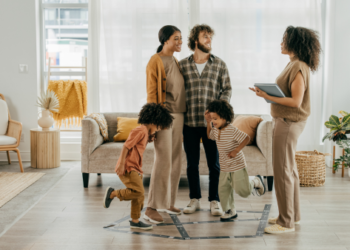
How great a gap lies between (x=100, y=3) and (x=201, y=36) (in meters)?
2.48

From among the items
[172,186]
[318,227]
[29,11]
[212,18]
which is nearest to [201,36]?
[172,186]

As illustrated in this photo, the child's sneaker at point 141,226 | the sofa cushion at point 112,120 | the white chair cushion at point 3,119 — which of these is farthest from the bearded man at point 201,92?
the white chair cushion at point 3,119

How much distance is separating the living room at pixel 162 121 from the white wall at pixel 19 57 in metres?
0.01

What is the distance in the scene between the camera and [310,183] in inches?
137

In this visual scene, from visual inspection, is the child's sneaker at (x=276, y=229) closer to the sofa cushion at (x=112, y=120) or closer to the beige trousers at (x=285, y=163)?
the beige trousers at (x=285, y=163)

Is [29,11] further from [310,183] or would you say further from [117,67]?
[310,183]

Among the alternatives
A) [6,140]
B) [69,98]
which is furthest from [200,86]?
[69,98]

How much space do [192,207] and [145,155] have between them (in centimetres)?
92

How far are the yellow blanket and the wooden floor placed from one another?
1608 mm

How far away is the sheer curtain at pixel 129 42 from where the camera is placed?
4.49m

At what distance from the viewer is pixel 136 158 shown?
7.29 feet

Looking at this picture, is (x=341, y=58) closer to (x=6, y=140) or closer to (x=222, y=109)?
(x=222, y=109)

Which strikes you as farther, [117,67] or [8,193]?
[117,67]

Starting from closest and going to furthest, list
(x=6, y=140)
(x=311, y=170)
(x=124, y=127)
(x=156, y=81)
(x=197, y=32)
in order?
(x=156, y=81)
(x=197, y=32)
(x=311, y=170)
(x=124, y=127)
(x=6, y=140)
